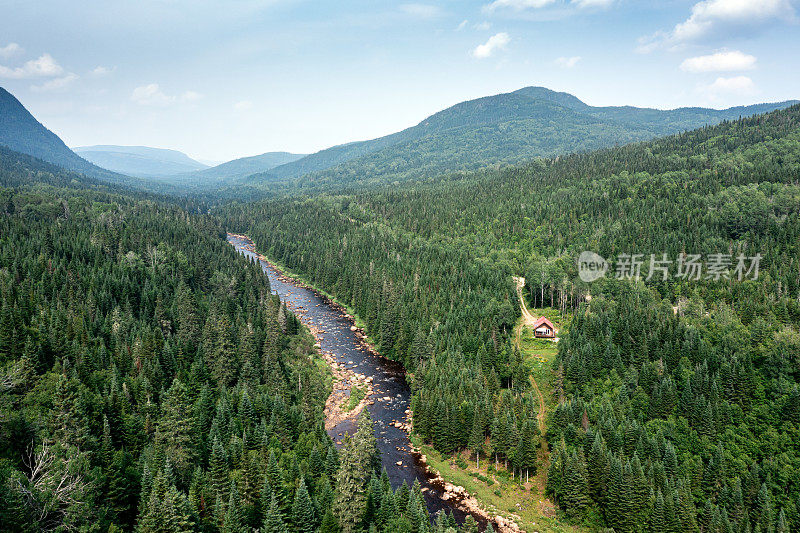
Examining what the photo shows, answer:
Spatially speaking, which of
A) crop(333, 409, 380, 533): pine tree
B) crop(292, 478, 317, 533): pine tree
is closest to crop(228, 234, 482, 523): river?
crop(333, 409, 380, 533): pine tree

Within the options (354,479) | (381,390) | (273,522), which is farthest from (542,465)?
(273,522)

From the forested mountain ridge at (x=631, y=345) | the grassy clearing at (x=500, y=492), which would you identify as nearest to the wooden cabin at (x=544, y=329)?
the forested mountain ridge at (x=631, y=345)

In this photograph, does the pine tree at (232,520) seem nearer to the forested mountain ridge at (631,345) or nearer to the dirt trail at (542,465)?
the forested mountain ridge at (631,345)

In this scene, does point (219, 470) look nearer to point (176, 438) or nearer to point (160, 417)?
point (176, 438)

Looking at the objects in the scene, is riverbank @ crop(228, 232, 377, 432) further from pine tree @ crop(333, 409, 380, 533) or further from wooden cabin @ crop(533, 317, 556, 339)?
wooden cabin @ crop(533, 317, 556, 339)

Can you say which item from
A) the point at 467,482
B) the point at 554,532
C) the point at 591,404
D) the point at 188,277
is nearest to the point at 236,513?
the point at 467,482

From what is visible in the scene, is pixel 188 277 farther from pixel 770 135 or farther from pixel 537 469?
pixel 770 135

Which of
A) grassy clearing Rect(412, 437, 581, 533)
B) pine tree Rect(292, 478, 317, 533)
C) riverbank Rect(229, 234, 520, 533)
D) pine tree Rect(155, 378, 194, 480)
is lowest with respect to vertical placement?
grassy clearing Rect(412, 437, 581, 533)
